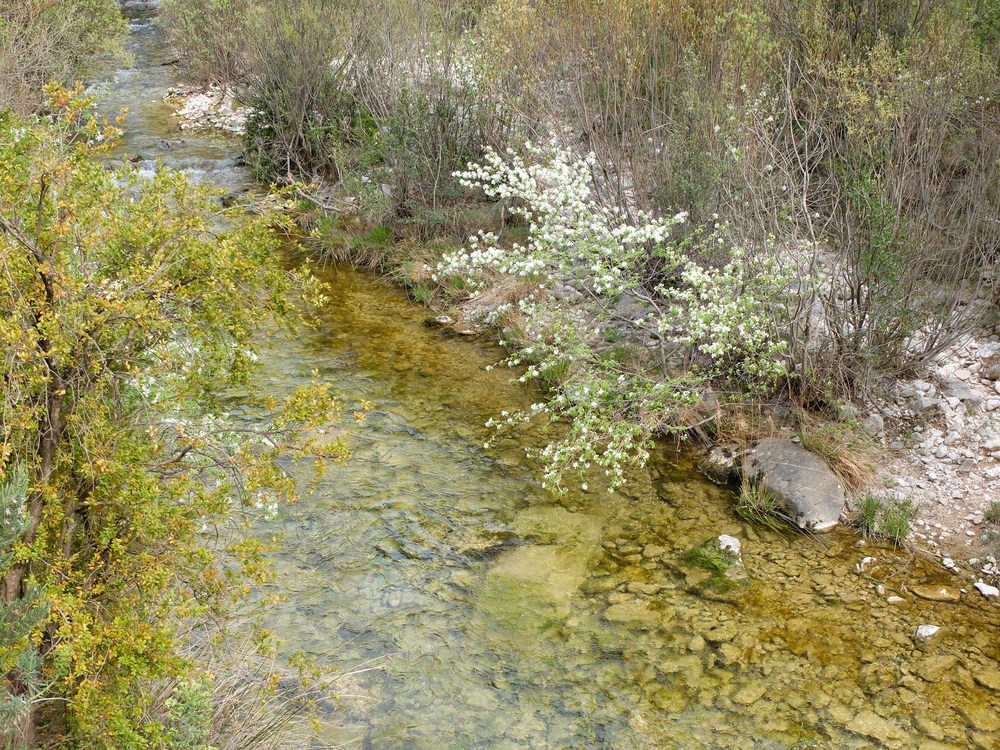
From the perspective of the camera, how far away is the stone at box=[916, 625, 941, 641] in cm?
505

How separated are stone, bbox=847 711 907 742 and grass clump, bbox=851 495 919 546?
166 cm

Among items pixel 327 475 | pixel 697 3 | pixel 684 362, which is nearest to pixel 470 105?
pixel 697 3

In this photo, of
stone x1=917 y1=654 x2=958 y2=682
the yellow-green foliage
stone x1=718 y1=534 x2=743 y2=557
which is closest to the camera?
stone x1=917 y1=654 x2=958 y2=682

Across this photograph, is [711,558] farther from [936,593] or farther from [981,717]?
[981,717]

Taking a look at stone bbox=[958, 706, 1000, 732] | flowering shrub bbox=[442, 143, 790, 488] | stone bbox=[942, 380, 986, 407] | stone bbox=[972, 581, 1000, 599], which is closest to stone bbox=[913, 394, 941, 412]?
stone bbox=[942, 380, 986, 407]

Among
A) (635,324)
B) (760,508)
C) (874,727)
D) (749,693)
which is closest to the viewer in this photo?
(874,727)

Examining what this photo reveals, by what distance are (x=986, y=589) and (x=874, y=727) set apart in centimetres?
157

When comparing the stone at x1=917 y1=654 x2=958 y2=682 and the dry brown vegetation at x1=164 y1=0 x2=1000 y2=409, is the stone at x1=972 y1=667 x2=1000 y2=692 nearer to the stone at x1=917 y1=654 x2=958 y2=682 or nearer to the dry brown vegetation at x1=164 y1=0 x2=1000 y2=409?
the stone at x1=917 y1=654 x2=958 y2=682

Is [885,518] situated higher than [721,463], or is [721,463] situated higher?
[885,518]

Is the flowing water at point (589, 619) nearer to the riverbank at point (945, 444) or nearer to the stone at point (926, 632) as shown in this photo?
the stone at point (926, 632)

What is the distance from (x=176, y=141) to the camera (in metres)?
15.7

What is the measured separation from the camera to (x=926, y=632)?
199 inches

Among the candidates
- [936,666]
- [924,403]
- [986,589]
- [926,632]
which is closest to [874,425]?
[924,403]

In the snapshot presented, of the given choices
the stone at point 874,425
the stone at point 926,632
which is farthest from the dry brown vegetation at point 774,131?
the stone at point 926,632
